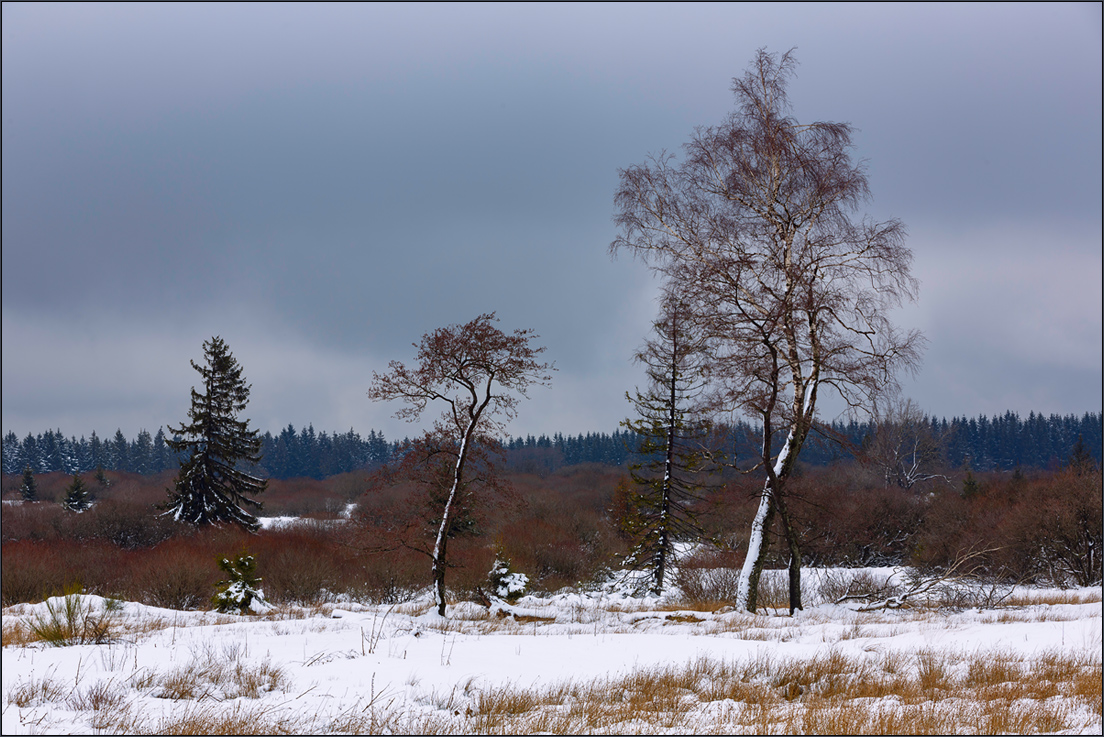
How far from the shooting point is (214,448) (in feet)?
130

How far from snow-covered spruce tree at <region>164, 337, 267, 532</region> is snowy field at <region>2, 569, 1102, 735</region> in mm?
32217

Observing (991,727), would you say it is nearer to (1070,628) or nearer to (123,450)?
(1070,628)

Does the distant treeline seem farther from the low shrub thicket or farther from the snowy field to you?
the snowy field

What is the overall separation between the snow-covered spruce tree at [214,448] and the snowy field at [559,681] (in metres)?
32.2

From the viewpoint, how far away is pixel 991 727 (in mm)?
5203

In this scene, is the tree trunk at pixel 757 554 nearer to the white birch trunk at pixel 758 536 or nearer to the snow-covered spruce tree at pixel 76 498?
the white birch trunk at pixel 758 536

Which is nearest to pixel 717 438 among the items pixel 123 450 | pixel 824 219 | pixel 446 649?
pixel 824 219

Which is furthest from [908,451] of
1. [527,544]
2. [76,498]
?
[76,498]

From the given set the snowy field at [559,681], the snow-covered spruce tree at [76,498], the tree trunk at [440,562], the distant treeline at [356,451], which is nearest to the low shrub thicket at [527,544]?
the tree trunk at [440,562]

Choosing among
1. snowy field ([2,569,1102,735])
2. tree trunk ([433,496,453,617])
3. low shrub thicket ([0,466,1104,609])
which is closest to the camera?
snowy field ([2,569,1102,735])

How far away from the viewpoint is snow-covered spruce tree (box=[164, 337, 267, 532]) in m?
39.8

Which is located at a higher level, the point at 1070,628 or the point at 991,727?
the point at 991,727

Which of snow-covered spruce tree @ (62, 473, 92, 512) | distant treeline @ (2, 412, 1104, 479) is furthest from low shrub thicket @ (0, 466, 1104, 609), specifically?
distant treeline @ (2, 412, 1104, 479)

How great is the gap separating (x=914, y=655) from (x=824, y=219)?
9816 millimetres
